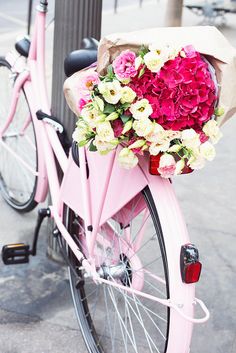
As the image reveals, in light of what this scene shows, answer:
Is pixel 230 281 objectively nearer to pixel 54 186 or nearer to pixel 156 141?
pixel 54 186

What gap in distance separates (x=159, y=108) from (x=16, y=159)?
2.40 metres

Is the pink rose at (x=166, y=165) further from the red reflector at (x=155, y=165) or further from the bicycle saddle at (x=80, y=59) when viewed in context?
the bicycle saddle at (x=80, y=59)

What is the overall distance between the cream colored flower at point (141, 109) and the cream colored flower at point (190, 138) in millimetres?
137

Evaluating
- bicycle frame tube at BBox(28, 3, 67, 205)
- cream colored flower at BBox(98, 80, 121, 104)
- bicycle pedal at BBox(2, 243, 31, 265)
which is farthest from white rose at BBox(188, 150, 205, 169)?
bicycle pedal at BBox(2, 243, 31, 265)

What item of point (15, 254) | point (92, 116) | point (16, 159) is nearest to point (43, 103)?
point (15, 254)

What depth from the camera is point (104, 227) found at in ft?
9.50

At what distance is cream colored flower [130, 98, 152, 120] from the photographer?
207cm

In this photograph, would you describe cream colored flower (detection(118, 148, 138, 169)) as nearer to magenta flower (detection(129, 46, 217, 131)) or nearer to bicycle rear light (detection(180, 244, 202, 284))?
magenta flower (detection(129, 46, 217, 131))

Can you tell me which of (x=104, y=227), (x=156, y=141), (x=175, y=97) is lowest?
(x=104, y=227)

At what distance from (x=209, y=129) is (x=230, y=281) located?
1.68 m

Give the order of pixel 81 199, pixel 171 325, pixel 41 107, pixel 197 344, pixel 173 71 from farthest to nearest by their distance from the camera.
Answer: pixel 41 107 → pixel 197 344 → pixel 81 199 → pixel 171 325 → pixel 173 71

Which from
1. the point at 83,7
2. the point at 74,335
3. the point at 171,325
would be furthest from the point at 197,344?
the point at 83,7

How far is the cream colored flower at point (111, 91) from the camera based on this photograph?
2.09 meters

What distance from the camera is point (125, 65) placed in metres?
2.09
